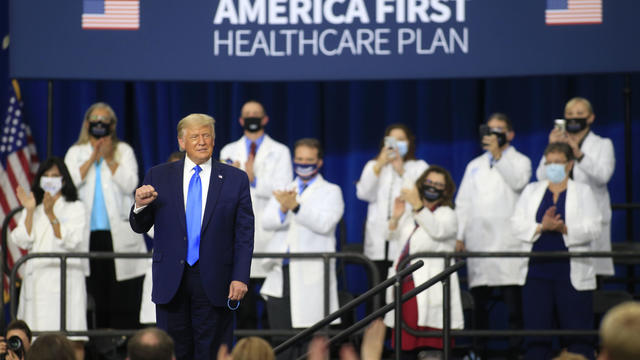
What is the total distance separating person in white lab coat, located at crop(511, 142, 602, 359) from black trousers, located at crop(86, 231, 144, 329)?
3180 mm

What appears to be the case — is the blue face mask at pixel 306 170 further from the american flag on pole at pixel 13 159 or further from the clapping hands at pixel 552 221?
the american flag on pole at pixel 13 159

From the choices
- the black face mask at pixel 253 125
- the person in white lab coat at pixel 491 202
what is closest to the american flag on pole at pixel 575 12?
the person in white lab coat at pixel 491 202

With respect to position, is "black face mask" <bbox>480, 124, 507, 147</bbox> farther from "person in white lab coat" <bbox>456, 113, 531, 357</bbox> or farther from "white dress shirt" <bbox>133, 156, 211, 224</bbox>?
"white dress shirt" <bbox>133, 156, 211, 224</bbox>

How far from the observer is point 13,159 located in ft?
33.6

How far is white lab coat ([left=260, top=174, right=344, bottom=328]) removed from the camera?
7691mm

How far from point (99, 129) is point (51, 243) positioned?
1084 mm

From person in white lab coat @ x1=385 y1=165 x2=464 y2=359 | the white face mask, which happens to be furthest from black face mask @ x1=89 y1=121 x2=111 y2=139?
person in white lab coat @ x1=385 y1=165 x2=464 y2=359

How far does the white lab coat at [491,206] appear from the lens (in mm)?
8180

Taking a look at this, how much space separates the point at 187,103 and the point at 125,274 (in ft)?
9.62

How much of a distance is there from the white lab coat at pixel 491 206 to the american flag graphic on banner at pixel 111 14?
3066 mm

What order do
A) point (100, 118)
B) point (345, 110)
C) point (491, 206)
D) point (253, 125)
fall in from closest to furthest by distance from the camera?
point (491, 206) < point (100, 118) < point (253, 125) < point (345, 110)

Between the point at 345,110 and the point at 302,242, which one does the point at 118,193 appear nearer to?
the point at 302,242

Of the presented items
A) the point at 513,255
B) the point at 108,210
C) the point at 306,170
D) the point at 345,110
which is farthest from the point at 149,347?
the point at 345,110

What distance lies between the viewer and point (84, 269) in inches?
316
